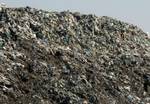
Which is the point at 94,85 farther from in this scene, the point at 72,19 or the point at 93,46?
the point at 72,19

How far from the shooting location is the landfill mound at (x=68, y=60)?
69.6 feet

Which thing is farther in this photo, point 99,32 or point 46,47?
point 99,32

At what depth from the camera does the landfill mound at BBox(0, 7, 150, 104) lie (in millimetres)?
21203

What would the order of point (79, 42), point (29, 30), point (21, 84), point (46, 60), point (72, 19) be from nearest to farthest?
point (21, 84)
point (46, 60)
point (29, 30)
point (79, 42)
point (72, 19)

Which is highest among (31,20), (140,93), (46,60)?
(31,20)

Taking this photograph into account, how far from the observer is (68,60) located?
79.2 feet

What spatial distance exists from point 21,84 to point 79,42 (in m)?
6.64

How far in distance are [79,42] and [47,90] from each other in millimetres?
6133

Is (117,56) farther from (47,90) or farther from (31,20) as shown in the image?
(47,90)

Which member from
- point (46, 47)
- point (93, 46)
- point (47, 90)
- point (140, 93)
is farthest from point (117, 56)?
point (47, 90)

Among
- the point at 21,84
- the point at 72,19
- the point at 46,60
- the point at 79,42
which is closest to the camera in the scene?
the point at 21,84

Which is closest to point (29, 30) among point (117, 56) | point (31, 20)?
point (31, 20)

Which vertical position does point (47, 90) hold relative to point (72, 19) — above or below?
below

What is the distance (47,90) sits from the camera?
21203 mm
